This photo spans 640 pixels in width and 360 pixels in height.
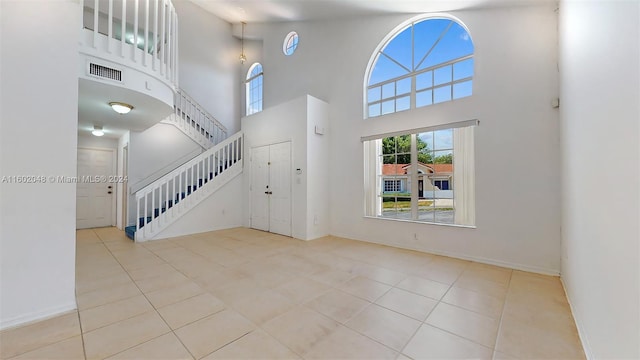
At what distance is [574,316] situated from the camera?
2047mm

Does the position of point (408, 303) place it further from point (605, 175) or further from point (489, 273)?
point (605, 175)


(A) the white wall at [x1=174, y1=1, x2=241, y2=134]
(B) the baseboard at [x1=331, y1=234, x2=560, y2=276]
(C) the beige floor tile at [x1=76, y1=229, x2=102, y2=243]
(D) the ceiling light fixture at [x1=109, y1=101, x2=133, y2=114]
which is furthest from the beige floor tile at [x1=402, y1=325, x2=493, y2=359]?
(A) the white wall at [x1=174, y1=1, x2=241, y2=134]

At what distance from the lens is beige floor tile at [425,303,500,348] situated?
1.83 m

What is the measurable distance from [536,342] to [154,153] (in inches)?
295

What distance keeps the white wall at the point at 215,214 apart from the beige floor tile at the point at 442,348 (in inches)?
200

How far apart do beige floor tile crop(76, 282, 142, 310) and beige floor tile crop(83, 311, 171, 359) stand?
57 cm

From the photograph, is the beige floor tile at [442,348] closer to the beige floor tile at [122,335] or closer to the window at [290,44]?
the beige floor tile at [122,335]

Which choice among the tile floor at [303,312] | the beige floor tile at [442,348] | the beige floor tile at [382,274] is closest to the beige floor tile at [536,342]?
the tile floor at [303,312]

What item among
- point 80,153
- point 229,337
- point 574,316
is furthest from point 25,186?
point 80,153

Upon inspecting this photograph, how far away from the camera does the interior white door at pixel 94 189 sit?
6246 mm

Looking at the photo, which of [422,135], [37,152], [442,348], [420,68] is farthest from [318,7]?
[442,348]

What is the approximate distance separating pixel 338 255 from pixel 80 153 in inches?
273

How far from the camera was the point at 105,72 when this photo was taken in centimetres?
338

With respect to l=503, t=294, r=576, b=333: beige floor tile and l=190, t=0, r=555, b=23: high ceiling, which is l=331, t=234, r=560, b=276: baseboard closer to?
l=503, t=294, r=576, b=333: beige floor tile
